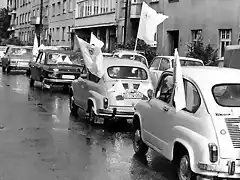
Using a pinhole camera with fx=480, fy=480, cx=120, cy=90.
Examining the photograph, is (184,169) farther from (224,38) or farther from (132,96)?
(224,38)

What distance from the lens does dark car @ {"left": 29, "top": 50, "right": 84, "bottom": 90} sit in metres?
18.8

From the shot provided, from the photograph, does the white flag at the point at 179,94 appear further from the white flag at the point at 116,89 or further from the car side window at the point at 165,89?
the white flag at the point at 116,89

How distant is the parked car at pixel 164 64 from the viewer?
1723 centimetres

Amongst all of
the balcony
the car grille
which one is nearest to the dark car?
the car grille

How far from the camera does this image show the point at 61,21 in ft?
180

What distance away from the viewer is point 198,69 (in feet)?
23.2

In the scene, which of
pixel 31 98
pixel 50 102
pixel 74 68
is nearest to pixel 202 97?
pixel 50 102

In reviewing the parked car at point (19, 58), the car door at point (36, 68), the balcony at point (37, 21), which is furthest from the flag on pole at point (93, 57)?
the balcony at point (37, 21)

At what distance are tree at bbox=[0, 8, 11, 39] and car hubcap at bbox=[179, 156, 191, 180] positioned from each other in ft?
283

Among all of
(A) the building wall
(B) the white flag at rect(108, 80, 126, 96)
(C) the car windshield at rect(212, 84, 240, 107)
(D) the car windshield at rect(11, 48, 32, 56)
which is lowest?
(B) the white flag at rect(108, 80, 126, 96)

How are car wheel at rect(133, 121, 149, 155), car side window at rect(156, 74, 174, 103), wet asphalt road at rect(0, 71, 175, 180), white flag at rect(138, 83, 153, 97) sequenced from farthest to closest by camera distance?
Answer: white flag at rect(138, 83, 153, 97) → car wheel at rect(133, 121, 149, 155) → car side window at rect(156, 74, 174, 103) → wet asphalt road at rect(0, 71, 175, 180)

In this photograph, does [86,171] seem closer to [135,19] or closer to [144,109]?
[144,109]

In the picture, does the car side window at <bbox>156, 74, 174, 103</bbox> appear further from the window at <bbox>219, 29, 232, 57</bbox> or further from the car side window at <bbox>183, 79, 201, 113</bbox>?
the window at <bbox>219, 29, 232, 57</bbox>

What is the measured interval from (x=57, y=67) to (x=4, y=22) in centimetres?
7593
